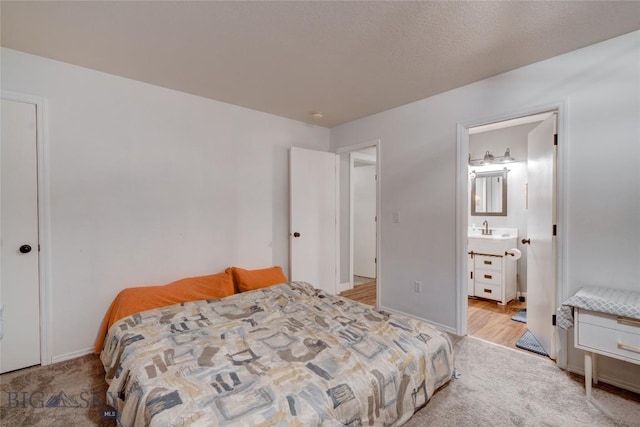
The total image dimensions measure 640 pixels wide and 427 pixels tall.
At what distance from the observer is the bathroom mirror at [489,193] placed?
430 centimetres

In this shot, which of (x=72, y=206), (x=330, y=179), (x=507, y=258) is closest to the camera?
(x=72, y=206)

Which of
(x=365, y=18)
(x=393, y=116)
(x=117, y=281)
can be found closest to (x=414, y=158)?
(x=393, y=116)

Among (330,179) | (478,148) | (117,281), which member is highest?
(478,148)

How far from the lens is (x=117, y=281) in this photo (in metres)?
2.62

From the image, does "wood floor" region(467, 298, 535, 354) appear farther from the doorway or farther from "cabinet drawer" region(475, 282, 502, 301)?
the doorway

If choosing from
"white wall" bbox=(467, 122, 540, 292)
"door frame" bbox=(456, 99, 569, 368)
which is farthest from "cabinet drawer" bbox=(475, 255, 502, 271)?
"door frame" bbox=(456, 99, 569, 368)

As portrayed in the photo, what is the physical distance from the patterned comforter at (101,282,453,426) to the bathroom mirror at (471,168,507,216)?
A: 3.14m

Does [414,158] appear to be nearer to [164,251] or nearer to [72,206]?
[164,251]

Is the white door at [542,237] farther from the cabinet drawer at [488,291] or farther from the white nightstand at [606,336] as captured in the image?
the cabinet drawer at [488,291]

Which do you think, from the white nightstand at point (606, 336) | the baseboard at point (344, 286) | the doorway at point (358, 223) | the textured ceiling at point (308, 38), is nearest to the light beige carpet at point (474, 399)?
the white nightstand at point (606, 336)

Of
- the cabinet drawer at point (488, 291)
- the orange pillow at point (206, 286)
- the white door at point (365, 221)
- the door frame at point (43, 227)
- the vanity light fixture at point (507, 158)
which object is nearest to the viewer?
the door frame at point (43, 227)

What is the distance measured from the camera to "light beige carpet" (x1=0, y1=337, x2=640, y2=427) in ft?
5.63

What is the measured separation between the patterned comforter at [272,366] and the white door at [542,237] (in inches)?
46.4

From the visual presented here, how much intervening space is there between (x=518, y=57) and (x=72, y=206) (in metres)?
3.85
